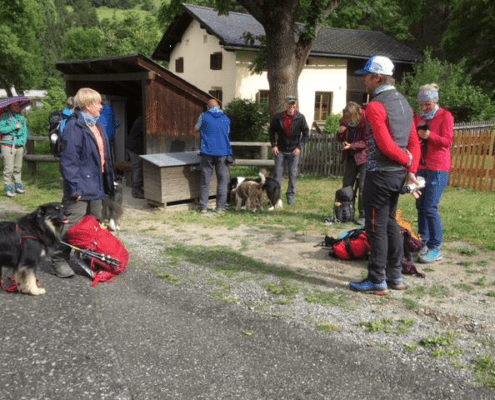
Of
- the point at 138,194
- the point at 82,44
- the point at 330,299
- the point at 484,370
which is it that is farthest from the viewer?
the point at 82,44

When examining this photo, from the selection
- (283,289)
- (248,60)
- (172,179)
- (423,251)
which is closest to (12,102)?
(172,179)

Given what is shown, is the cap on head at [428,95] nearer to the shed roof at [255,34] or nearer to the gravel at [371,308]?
the gravel at [371,308]

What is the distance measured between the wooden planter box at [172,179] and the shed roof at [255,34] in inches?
669

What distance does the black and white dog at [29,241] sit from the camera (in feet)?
14.5

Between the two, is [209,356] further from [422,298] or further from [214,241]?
[214,241]

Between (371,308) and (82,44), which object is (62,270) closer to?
(371,308)

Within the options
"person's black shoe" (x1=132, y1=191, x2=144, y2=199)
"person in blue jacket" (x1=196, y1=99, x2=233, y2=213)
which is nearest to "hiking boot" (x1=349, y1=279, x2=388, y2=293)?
"person in blue jacket" (x1=196, y1=99, x2=233, y2=213)

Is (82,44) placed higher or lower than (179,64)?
higher

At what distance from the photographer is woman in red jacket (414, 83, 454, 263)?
18.3 feet

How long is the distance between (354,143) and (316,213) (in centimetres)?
166

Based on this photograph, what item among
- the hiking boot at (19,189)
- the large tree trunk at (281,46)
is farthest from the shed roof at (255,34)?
the hiking boot at (19,189)

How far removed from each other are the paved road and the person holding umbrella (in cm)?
580

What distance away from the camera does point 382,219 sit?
4.53 m

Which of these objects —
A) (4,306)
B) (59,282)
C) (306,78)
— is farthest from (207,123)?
(306,78)
